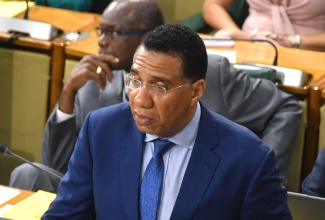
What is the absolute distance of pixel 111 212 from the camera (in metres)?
1.87

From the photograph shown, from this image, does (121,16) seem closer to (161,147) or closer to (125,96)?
(125,96)

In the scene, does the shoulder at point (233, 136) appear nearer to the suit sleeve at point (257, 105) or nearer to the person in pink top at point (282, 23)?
the suit sleeve at point (257, 105)

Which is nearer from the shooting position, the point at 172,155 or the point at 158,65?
the point at 158,65

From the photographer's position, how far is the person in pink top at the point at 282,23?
3572mm

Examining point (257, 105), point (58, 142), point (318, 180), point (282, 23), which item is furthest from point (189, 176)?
point (282, 23)

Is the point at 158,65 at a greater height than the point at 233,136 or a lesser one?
greater

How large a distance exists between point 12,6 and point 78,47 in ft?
2.10

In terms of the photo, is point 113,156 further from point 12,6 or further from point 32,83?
point 12,6

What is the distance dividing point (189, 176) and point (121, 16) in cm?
108

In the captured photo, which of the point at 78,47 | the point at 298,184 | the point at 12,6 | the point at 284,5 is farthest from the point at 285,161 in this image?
the point at 12,6

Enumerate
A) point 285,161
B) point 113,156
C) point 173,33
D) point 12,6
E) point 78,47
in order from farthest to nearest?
1. point 12,6
2. point 78,47
3. point 285,161
4. point 113,156
5. point 173,33

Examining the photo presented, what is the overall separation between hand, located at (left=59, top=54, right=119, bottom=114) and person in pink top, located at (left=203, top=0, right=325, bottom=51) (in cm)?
85

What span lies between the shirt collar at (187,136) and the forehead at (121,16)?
98cm

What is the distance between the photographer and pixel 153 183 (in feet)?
6.09
